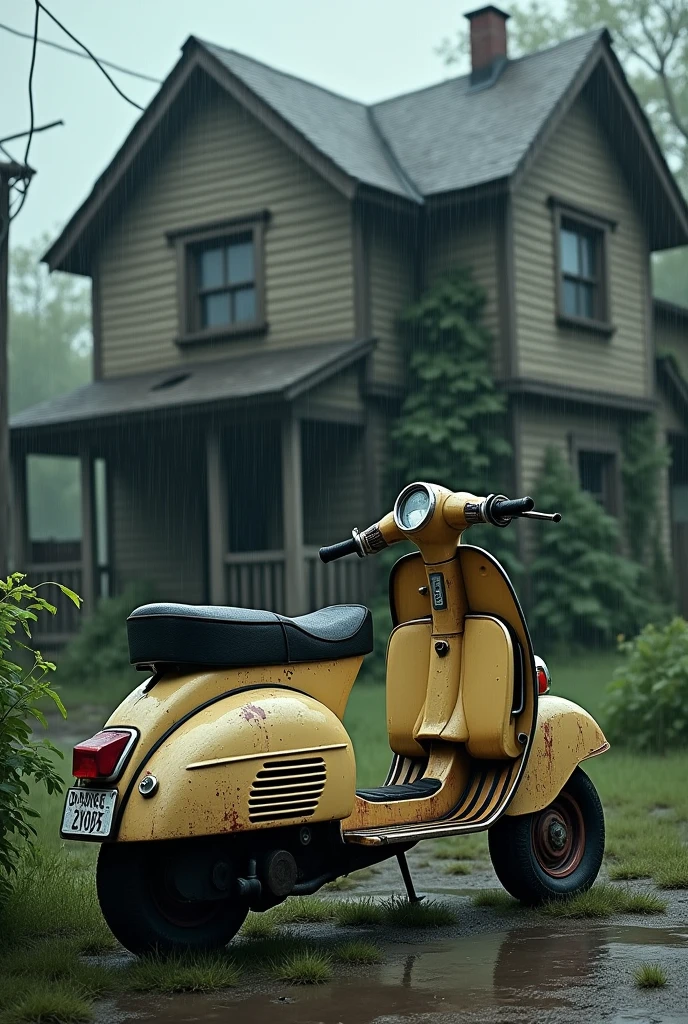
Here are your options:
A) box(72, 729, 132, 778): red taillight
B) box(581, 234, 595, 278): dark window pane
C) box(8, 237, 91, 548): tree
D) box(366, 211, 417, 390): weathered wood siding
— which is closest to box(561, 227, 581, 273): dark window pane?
box(581, 234, 595, 278): dark window pane

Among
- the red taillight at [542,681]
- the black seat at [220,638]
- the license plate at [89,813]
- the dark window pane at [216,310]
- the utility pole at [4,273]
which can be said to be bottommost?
the license plate at [89,813]

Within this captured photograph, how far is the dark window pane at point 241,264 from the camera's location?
62.3 ft

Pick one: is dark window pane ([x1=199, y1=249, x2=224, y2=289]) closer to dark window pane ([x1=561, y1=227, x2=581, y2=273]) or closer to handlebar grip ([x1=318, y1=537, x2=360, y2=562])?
dark window pane ([x1=561, y1=227, x2=581, y2=273])

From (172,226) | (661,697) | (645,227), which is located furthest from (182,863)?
(645,227)

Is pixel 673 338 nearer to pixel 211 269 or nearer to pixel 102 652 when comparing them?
pixel 211 269

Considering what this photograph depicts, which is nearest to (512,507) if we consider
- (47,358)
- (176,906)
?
(176,906)

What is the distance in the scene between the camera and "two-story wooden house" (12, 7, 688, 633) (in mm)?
17469

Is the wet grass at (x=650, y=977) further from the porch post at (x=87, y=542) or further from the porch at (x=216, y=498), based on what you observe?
the porch post at (x=87, y=542)

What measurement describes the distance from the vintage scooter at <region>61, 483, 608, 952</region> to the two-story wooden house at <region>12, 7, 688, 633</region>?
10.2 meters

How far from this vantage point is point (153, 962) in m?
4.57

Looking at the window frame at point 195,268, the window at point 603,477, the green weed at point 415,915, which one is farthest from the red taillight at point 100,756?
the window at point 603,477

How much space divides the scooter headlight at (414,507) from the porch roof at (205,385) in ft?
32.7

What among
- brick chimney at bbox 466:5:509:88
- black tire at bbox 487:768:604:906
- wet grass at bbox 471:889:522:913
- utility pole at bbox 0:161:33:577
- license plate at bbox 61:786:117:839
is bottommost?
wet grass at bbox 471:889:522:913

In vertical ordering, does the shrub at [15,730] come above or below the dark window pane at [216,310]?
below
